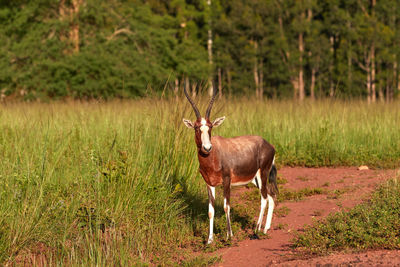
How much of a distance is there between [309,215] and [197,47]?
1090 inches

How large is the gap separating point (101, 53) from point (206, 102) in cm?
1445

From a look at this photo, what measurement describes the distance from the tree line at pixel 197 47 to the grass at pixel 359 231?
1106 cm

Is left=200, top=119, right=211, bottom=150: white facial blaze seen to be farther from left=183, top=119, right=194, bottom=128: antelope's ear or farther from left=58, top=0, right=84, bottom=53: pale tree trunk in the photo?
left=58, top=0, right=84, bottom=53: pale tree trunk

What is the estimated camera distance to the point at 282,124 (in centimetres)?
1397

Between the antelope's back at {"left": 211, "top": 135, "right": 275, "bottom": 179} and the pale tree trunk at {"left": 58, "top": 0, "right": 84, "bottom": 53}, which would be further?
the pale tree trunk at {"left": 58, "top": 0, "right": 84, "bottom": 53}

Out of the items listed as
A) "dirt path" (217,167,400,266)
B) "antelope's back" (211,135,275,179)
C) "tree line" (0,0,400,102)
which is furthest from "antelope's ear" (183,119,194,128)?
"tree line" (0,0,400,102)

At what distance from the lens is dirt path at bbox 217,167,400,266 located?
5566 mm

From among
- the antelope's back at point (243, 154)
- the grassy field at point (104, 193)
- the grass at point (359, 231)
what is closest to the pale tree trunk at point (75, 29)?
the grassy field at point (104, 193)

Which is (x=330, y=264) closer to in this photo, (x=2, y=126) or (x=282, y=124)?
(x=2, y=126)

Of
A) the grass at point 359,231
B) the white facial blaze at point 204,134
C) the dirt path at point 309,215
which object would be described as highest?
the white facial blaze at point 204,134

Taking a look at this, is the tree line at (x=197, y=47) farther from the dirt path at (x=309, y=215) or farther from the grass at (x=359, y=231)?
the grass at (x=359, y=231)

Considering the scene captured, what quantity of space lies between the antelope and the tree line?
10.2 meters

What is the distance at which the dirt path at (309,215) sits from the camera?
557 cm

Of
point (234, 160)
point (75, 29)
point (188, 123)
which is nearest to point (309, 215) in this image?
point (234, 160)
